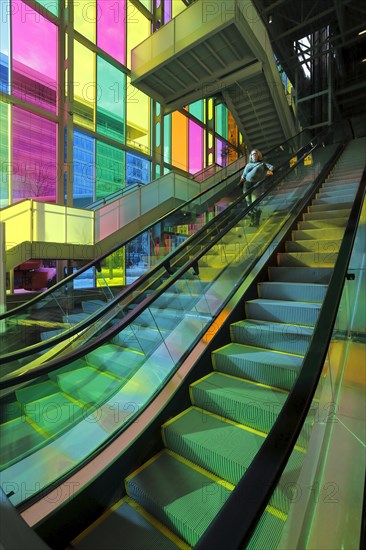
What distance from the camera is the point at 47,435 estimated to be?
240 centimetres

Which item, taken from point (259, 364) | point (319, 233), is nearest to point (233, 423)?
point (259, 364)

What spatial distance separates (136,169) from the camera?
11.6 metres

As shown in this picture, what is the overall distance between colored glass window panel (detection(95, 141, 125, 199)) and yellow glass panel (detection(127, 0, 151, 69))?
3666mm

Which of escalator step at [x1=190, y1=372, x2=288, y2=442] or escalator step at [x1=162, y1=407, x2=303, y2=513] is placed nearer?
escalator step at [x1=162, y1=407, x2=303, y2=513]

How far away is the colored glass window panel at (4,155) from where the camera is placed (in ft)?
24.2

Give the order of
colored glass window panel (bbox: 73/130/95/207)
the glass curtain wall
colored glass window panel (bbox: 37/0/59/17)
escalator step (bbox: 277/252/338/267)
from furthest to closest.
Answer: colored glass window panel (bbox: 73/130/95/207) < colored glass window panel (bbox: 37/0/59/17) < the glass curtain wall < escalator step (bbox: 277/252/338/267)

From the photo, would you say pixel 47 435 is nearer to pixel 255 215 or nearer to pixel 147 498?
pixel 147 498

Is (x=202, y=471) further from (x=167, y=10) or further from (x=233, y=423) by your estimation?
(x=167, y=10)

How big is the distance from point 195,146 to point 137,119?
4540mm

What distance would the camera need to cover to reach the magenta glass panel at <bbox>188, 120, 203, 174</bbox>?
1491 centimetres

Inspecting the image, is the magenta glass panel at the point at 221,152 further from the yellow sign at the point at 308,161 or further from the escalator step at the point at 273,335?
the escalator step at the point at 273,335

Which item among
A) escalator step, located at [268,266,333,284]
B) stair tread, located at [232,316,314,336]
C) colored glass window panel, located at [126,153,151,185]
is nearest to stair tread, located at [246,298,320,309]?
stair tread, located at [232,316,314,336]

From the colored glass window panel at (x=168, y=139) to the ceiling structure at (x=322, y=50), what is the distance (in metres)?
5.23

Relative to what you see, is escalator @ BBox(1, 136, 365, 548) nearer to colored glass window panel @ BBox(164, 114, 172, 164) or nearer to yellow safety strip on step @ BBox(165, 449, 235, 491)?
yellow safety strip on step @ BBox(165, 449, 235, 491)
